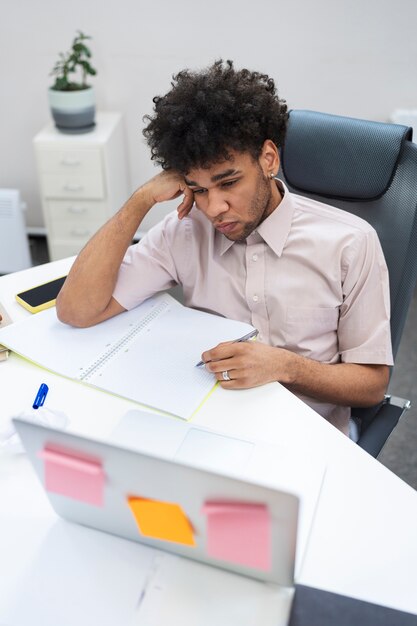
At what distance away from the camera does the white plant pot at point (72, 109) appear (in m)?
2.64

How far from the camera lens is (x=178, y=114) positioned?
4.00ft

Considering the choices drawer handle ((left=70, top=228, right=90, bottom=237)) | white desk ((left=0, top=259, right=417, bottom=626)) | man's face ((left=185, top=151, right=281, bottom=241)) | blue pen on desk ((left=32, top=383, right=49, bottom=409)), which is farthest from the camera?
drawer handle ((left=70, top=228, right=90, bottom=237))

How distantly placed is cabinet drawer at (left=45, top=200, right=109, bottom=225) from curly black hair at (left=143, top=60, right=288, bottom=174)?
1.58m

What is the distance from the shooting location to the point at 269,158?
1.30 m

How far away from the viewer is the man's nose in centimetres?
127

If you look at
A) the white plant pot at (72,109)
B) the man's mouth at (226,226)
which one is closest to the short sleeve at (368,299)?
the man's mouth at (226,226)

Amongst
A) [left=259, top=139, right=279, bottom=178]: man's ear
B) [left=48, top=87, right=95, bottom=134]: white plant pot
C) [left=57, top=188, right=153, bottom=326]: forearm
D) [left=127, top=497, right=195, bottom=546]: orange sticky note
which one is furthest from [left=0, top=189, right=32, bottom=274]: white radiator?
[left=127, top=497, right=195, bottom=546]: orange sticky note

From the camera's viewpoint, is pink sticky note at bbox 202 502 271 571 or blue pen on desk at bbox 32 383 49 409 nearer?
pink sticky note at bbox 202 502 271 571

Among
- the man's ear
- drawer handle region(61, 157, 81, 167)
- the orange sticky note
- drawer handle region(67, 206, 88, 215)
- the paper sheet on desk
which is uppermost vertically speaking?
the man's ear

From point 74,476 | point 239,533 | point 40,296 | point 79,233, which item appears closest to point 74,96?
point 79,233

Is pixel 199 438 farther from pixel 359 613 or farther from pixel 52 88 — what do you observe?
pixel 52 88

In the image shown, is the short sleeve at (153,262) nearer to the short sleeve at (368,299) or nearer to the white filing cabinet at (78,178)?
the short sleeve at (368,299)

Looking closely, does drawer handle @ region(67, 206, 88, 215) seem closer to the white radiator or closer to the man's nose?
the white radiator

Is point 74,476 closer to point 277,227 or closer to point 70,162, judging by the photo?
point 277,227
